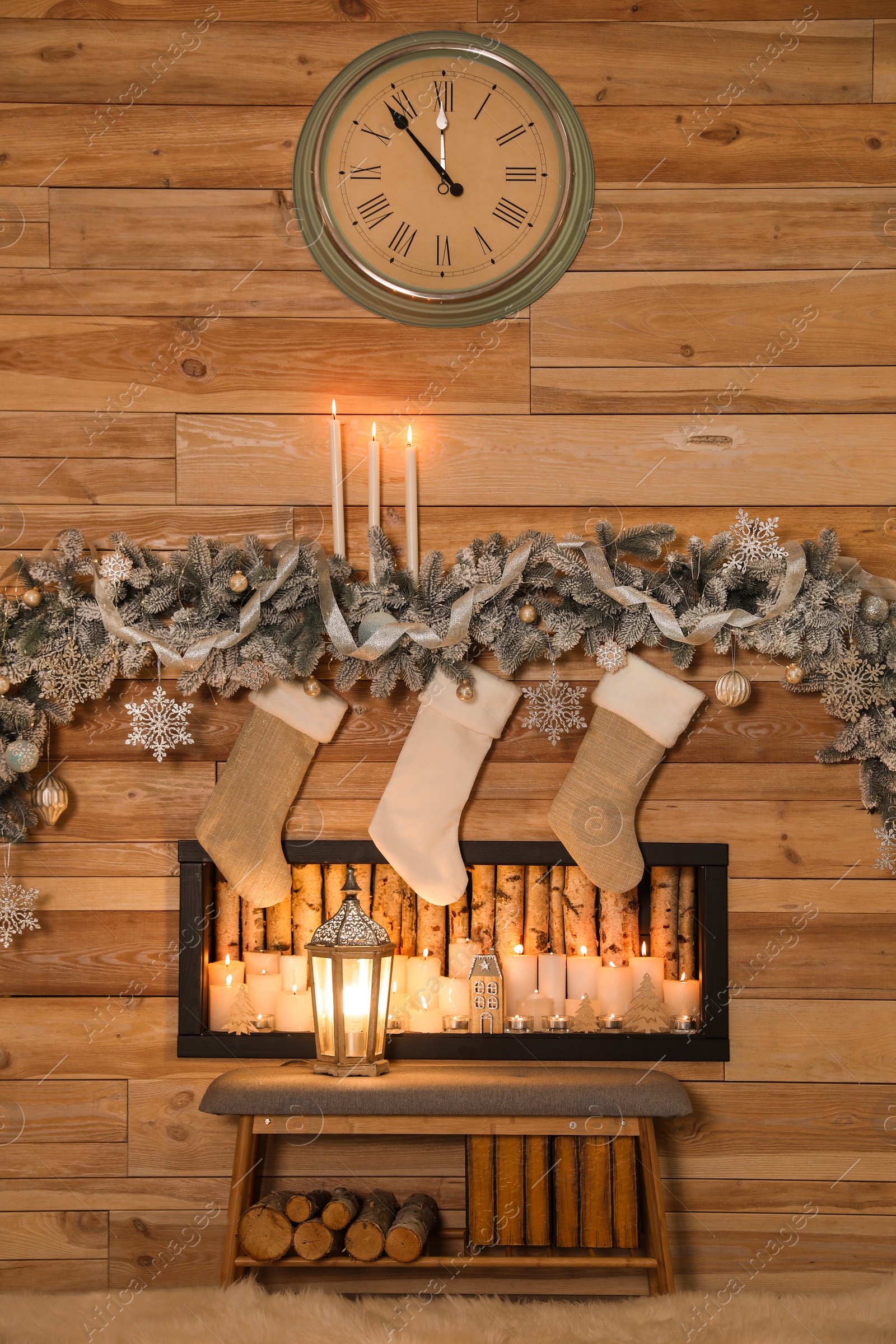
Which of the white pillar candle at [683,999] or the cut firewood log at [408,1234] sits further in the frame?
the white pillar candle at [683,999]

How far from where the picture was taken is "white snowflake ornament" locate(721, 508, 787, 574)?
1998 mm

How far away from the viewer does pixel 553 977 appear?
208 cm

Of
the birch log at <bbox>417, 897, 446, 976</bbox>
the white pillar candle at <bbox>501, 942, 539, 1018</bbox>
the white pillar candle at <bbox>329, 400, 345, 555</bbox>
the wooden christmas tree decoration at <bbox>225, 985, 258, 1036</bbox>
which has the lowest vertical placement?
the wooden christmas tree decoration at <bbox>225, 985, 258, 1036</bbox>

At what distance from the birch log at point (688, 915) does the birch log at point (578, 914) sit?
0.60 feet

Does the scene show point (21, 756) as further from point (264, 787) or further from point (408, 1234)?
point (408, 1234)

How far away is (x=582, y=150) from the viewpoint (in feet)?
6.99

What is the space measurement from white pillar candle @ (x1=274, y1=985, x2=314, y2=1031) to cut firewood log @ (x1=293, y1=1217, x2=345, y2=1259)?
1.18 ft

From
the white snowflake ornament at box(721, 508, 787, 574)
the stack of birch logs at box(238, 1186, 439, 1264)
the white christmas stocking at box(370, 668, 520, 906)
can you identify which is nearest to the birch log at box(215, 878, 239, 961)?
the white christmas stocking at box(370, 668, 520, 906)

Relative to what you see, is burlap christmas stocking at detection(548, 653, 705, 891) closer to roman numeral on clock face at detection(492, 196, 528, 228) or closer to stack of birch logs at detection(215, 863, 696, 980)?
stack of birch logs at detection(215, 863, 696, 980)

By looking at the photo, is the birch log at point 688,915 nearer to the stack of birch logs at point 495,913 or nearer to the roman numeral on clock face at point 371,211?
the stack of birch logs at point 495,913

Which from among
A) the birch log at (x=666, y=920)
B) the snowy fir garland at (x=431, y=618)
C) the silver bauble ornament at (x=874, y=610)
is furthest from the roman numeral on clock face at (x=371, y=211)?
the birch log at (x=666, y=920)

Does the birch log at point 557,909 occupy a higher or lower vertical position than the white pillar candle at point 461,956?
higher

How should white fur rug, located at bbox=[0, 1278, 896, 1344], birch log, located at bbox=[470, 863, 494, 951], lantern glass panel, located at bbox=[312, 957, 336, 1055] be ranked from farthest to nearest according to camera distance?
birch log, located at bbox=[470, 863, 494, 951] < lantern glass panel, located at bbox=[312, 957, 336, 1055] < white fur rug, located at bbox=[0, 1278, 896, 1344]

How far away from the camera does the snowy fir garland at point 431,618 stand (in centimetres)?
197
